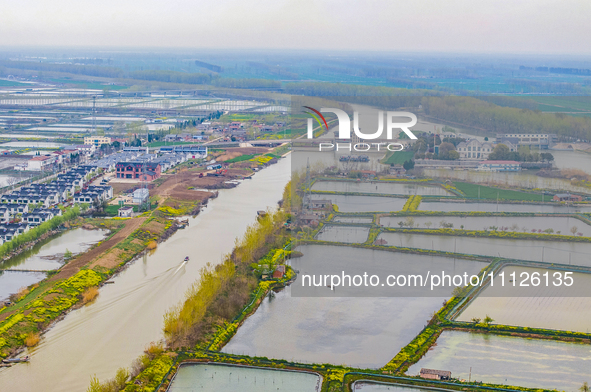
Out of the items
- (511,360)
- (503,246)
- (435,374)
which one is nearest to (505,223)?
(503,246)

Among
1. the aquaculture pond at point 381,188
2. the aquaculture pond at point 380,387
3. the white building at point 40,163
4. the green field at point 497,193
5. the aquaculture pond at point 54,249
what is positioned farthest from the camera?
the white building at point 40,163

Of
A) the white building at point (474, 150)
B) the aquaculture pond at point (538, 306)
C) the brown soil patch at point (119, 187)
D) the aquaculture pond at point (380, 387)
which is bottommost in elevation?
the aquaculture pond at point (380, 387)

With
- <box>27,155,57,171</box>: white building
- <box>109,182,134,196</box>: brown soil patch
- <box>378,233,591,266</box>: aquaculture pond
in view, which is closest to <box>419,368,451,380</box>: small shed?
<box>378,233,591,266</box>: aquaculture pond

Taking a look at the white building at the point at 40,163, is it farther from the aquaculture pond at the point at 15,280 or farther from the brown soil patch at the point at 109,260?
the aquaculture pond at the point at 15,280

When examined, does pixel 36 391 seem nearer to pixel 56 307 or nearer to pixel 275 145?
pixel 56 307

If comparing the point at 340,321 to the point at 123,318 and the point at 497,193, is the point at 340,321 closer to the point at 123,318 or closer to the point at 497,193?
the point at 123,318

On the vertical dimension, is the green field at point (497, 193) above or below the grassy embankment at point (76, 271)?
above

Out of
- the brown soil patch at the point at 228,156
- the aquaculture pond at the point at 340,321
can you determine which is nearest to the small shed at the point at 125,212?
the aquaculture pond at the point at 340,321
